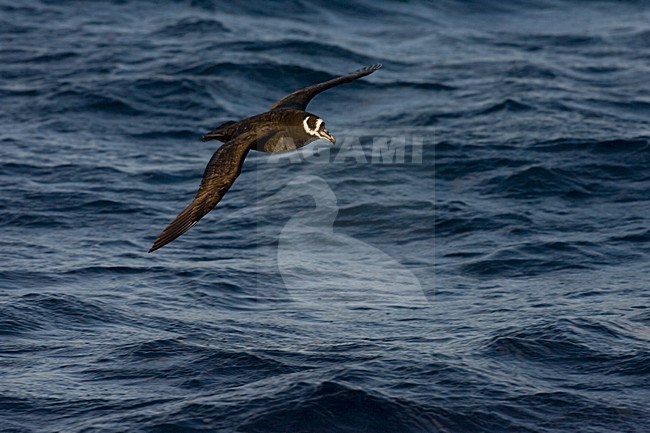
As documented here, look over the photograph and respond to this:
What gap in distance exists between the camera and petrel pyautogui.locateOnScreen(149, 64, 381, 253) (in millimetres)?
13250

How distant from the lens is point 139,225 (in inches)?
802

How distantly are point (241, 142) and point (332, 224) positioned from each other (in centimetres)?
691

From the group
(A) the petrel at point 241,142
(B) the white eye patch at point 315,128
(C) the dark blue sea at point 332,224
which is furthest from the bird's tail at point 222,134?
(C) the dark blue sea at point 332,224

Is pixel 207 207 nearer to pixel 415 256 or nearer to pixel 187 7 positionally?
pixel 415 256

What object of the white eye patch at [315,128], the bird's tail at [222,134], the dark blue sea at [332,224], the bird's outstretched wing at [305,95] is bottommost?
the dark blue sea at [332,224]

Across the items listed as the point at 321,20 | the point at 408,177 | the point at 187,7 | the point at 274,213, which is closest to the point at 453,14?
the point at 321,20

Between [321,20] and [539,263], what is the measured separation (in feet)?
49.7

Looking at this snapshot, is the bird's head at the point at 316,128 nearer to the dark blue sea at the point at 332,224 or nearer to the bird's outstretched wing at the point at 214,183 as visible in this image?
the bird's outstretched wing at the point at 214,183

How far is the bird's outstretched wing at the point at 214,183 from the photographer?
510 inches

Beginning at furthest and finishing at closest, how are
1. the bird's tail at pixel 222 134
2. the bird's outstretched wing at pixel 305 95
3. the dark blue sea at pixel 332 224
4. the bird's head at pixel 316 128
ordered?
the bird's outstretched wing at pixel 305 95 < the bird's tail at pixel 222 134 < the bird's head at pixel 316 128 < the dark blue sea at pixel 332 224

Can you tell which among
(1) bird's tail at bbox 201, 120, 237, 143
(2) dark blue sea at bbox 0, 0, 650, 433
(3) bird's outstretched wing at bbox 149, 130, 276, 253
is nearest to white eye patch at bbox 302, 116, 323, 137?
(3) bird's outstretched wing at bbox 149, 130, 276, 253

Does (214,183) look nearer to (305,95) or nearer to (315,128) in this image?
(315,128)

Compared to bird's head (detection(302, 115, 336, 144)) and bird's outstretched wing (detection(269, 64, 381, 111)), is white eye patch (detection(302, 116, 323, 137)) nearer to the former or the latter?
bird's head (detection(302, 115, 336, 144))

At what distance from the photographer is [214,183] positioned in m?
13.5
